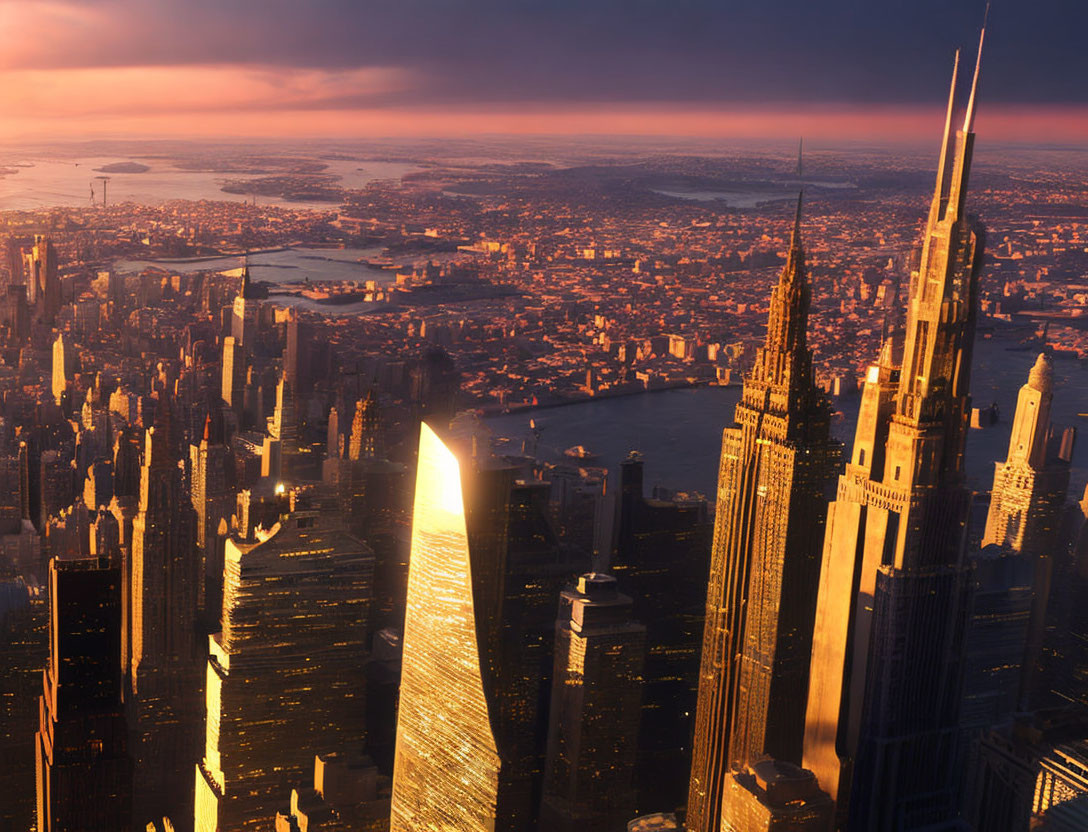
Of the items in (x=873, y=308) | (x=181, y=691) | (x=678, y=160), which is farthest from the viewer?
(x=181, y=691)

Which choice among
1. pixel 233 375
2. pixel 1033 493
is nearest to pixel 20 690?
pixel 233 375

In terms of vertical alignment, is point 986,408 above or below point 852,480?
above

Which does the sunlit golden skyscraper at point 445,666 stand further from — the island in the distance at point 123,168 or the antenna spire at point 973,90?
the island in the distance at point 123,168

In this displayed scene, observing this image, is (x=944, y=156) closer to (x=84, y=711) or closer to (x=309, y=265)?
(x=309, y=265)

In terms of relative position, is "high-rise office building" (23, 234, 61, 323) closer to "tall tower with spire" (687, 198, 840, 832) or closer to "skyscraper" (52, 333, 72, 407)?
"skyscraper" (52, 333, 72, 407)

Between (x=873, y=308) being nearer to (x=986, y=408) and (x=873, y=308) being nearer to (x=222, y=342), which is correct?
(x=986, y=408)

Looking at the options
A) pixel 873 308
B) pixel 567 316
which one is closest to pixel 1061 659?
pixel 873 308
